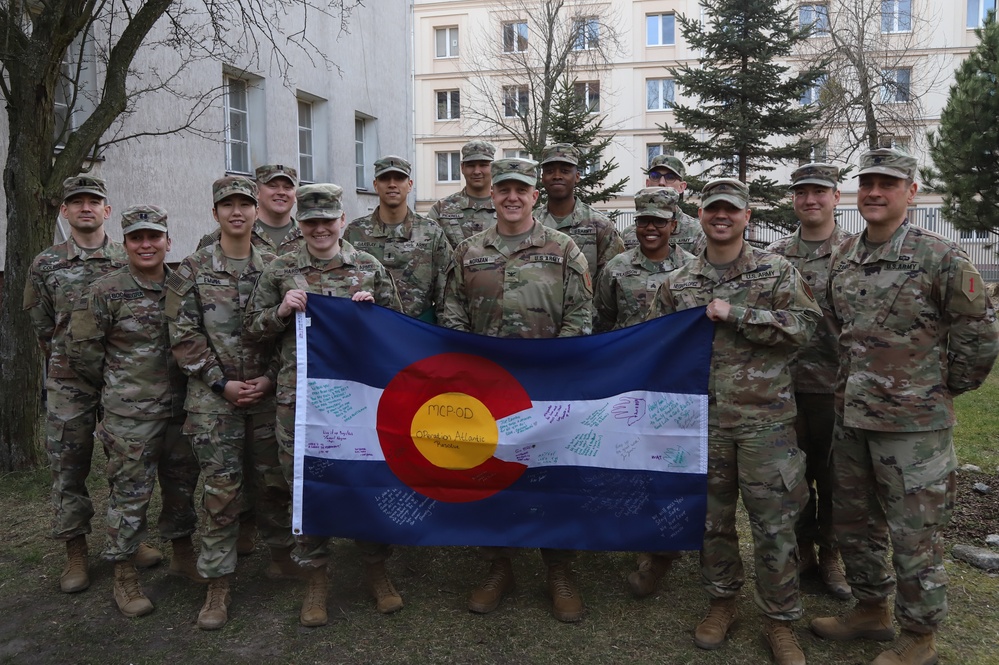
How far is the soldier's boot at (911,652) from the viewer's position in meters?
3.78

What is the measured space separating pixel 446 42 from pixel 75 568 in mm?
34720

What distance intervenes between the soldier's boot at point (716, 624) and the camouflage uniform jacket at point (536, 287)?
162cm

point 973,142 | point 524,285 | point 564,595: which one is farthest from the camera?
point 973,142

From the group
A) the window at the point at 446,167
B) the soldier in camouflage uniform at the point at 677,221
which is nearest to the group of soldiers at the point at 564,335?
the soldier in camouflage uniform at the point at 677,221

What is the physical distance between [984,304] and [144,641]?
14.8 feet

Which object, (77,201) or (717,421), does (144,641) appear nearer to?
(77,201)

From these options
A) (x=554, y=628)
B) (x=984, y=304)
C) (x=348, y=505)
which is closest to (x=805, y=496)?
(x=984, y=304)

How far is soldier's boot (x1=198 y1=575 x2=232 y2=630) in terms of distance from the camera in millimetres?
4320

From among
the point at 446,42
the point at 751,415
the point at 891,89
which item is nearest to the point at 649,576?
the point at 751,415

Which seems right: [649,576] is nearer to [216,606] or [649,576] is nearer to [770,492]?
[770,492]

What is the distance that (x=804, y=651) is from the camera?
4.00 metres

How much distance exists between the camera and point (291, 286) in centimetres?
440

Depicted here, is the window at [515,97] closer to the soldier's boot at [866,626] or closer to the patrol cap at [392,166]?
the patrol cap at [392,166]

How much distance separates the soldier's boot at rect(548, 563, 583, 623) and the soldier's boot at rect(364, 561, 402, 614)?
0.87 meters
